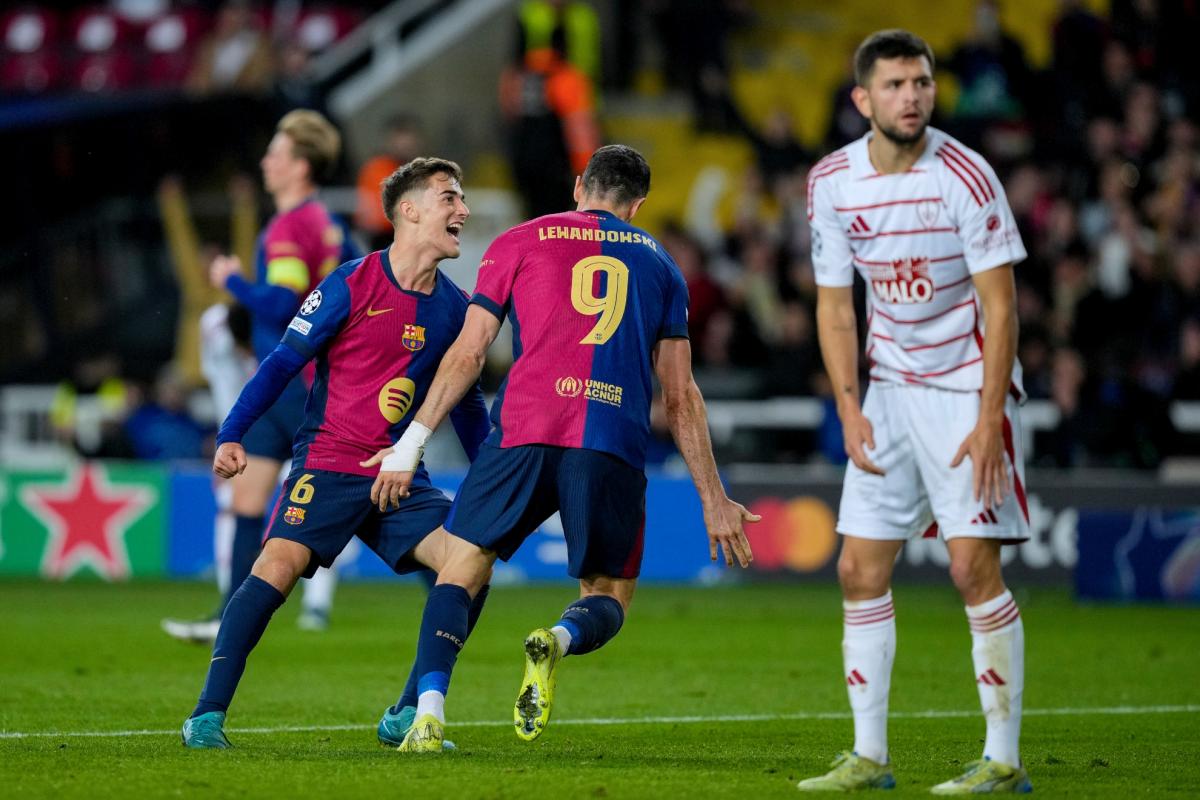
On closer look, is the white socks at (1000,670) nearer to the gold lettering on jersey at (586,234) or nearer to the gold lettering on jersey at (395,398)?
the gold lettering on jersey at (586,234)

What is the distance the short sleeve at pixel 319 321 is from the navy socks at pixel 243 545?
10.2ft

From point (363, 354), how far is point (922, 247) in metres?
2.21

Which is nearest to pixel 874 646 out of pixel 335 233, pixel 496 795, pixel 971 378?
pixel 971 378

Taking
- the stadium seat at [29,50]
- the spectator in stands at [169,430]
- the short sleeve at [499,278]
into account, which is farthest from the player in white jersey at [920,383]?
the stadium seat at [29,50]

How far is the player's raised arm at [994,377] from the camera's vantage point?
5828mm

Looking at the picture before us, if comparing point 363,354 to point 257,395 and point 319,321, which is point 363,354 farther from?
point 257,395

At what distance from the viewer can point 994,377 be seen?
5.84 metres

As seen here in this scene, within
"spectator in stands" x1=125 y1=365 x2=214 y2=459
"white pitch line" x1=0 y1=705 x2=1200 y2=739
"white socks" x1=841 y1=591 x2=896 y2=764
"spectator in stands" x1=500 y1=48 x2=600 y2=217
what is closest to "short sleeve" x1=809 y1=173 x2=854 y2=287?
"white socks" x1=841 y1=591 x2=896 y2=764

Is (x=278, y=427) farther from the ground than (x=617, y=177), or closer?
closer

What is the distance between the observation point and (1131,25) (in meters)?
20.3

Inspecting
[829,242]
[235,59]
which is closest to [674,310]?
[829,242]

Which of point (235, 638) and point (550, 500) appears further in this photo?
point (235, 638)

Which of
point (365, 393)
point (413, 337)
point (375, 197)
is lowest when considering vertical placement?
point (365, 393)

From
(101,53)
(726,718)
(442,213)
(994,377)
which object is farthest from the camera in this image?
(101,53)
